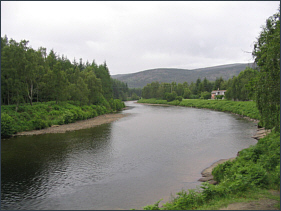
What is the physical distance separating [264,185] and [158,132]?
22879mm

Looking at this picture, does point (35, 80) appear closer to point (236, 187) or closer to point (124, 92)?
point (236, 187)

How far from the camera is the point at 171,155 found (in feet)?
69.2

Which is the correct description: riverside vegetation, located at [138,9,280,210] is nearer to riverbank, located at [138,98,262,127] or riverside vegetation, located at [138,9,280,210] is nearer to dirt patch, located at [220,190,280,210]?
dirt patch, located at [220,190,280,210]

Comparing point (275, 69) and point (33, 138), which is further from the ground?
point (275, 69)

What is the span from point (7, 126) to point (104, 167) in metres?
18.5

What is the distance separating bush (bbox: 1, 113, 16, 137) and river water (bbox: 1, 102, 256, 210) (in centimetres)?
180

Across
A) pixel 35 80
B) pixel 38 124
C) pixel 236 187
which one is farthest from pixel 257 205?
pixel 35 80

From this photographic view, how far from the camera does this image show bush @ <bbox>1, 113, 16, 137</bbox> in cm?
2923

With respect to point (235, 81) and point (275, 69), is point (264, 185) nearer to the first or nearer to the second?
point (275, 69)

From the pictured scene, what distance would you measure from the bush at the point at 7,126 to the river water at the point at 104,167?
1.80 m

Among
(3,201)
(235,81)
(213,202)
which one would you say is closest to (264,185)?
(213,202)

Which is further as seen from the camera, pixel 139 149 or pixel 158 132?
pixel 158 132

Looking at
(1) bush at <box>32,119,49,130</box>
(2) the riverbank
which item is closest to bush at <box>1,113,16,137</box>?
(1) bush at <box>32,119,49,130</box>

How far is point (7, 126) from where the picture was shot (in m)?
29.5
